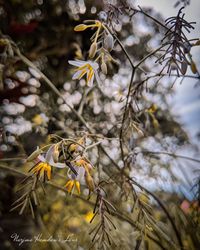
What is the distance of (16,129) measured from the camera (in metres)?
1.51

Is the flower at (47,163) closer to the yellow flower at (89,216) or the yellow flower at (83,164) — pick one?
the yellow flower at (83,164)

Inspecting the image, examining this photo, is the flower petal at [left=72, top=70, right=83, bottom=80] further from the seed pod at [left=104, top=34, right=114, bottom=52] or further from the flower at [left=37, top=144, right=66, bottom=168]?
the flower at [left=37, top=144, right=66, bottom=168]

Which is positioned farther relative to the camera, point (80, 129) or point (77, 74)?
point (80, 129)

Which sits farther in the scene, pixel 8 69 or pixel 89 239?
pixel 8 69

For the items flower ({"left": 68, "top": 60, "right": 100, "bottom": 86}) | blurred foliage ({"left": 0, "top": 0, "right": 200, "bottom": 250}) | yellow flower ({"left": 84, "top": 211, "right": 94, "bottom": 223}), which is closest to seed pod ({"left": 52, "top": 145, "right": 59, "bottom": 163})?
flower ({"left": 68, "top": 60, "right": 100, "bottom": 86})

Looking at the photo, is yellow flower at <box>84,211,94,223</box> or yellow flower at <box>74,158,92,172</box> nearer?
yellow flower at <box>74,158,92,172</box>

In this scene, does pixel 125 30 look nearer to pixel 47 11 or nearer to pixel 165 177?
pixel 47 11

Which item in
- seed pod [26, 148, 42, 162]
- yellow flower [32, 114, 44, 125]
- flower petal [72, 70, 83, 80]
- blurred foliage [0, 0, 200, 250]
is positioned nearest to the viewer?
seed pod [26, 148, 42, 162]

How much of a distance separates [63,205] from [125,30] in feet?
5.04

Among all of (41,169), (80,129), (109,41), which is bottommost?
(41,169)

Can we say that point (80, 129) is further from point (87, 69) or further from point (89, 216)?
point (87, 69)

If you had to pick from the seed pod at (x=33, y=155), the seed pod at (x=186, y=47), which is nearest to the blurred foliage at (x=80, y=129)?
the seed pod at (x=186, y=47)

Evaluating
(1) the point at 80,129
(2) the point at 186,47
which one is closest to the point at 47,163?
(2) the point at 186,47

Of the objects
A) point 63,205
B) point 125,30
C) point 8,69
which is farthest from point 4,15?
point 63,205
